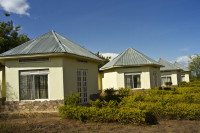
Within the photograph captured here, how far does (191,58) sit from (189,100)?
3898cm

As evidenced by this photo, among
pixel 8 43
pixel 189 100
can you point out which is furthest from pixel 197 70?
pixel 8 43

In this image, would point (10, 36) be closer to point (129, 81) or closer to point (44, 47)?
point (44, 47)

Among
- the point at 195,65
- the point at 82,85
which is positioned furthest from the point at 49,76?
the point at 195,65

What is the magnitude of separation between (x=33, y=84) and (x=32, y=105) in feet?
4.07

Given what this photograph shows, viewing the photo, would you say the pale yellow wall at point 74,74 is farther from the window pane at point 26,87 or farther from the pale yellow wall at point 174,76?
the pale yellow wall at point 174,76

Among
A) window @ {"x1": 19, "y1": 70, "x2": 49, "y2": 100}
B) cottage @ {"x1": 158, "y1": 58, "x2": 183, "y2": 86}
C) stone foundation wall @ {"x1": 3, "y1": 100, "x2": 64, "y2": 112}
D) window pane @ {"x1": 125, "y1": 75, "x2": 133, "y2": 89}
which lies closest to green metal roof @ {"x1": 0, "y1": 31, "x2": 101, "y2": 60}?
window @ {"x1": 19, "y1": 70, "x2": 49, "y2": 100}

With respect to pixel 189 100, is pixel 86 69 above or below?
above

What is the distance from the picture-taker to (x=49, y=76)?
33.2 feet

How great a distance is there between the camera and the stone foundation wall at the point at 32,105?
9.88m

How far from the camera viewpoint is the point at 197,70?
4244cm

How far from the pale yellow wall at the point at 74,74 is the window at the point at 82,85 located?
318 mm

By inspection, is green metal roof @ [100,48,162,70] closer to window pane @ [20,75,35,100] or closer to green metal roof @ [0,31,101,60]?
green metal roof @ [0,31,101,60]

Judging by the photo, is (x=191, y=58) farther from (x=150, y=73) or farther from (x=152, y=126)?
(x=152, y=126)

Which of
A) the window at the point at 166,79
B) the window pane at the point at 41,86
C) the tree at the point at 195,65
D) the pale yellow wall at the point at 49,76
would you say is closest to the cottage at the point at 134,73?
the pale yellow wall at the point at 49,76
